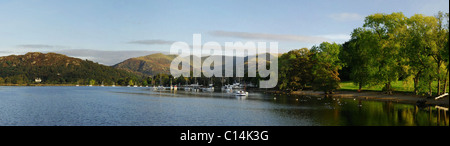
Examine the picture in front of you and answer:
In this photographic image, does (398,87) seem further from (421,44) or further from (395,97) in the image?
(421,44)

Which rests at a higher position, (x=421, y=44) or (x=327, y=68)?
(x=421, y=44)

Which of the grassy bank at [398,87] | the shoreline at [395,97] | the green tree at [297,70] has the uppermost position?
the green tree at [297,70]

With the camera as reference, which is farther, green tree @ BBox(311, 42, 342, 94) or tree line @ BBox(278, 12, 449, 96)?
green tree @ BBox(311, 42, 342, 94)

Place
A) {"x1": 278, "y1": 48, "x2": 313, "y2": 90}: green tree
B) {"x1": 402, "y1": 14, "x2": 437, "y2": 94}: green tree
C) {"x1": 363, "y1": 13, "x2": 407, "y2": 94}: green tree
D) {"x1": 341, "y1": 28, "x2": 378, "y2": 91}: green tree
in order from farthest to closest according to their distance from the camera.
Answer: {"x1": 278, "y1": 48, "x2": 313, "y2": 90}: green tree, {"x1": 341, "y1": 28, "x2": 378, "y2": 91}: green tree, {"x1": 363, "y1": 13, "x2": 407, "y2": 94}: green tree, {"x1": 402, "y1": 14, "x2": 437, "y2": 94}: green tree

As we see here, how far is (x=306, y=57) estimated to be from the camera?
134 metres

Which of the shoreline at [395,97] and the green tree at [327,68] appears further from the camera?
the green tree at [327,68]

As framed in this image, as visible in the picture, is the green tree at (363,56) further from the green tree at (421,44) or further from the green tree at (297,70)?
the green tree at (297,70)

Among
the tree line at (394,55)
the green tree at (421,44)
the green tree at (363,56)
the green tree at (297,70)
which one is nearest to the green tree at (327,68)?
the tree line at (394,55)

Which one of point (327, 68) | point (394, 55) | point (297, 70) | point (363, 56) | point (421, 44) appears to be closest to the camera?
point (421, 44)

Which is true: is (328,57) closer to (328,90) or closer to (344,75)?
(328,90)

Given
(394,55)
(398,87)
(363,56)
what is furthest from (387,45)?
(398,87)

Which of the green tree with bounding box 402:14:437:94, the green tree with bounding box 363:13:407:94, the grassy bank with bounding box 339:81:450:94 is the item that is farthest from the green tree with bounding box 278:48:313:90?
the green tree with bounding box 402:14:437:94

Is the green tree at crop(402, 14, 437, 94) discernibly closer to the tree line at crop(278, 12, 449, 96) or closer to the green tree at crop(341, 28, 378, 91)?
the tree line at crop(278, 12, 449, 96)
